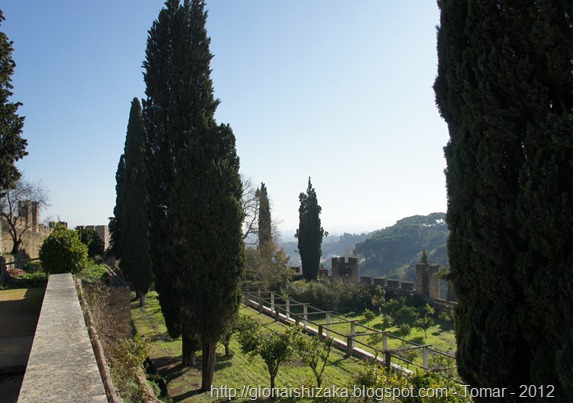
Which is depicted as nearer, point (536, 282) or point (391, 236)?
point (536, 282)

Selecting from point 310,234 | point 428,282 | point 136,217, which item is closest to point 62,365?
point 136,217

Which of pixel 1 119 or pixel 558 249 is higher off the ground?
pixel 1 119

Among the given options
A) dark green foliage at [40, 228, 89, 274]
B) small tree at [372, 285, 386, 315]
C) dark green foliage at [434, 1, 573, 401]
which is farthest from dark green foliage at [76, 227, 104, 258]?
dark green foliage at [434, 1, 573, 401]

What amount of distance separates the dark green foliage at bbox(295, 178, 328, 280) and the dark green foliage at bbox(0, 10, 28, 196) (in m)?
18.6

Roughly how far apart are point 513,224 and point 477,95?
1.22 metres

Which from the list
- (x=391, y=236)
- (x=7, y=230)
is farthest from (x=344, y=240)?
(x=7, y=230)

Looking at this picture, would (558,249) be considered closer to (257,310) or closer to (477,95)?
(477,95)

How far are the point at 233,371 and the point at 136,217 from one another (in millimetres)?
10227

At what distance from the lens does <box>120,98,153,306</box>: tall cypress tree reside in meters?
17.5

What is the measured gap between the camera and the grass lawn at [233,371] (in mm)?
8578

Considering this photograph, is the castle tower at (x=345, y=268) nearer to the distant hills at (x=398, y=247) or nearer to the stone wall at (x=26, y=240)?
the stone wall at (x=26, y=240)

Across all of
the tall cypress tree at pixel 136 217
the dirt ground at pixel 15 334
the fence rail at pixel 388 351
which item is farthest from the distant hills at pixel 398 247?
the dirt ground at pixel 15 334

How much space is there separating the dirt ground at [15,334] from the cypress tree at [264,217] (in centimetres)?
1962

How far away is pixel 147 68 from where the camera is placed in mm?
11734
